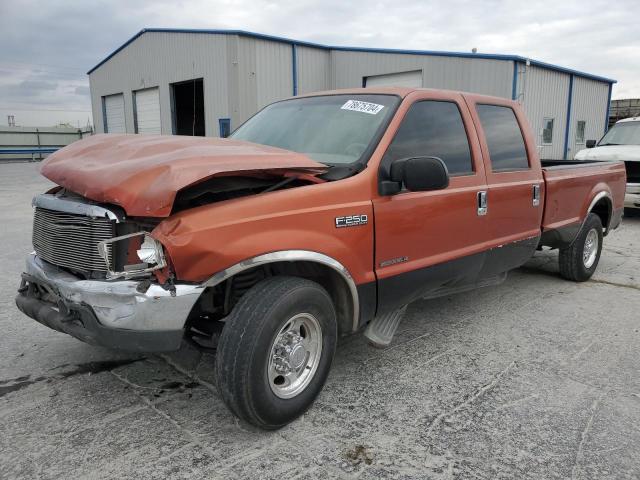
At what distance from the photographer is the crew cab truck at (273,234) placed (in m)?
2.49

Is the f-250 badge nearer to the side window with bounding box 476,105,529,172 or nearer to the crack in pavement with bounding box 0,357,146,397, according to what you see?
the side window with bounding box 476,105,529,172

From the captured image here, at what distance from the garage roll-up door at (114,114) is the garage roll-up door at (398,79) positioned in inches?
502

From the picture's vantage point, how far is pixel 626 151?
1084 centimetres

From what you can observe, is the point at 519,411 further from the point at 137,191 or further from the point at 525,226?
the point at 137,191

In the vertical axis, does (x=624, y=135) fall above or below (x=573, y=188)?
above

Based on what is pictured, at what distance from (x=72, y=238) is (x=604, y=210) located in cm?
590

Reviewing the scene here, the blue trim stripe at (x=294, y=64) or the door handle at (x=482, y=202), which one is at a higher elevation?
the blue trim stripe at (x=294, y=64)

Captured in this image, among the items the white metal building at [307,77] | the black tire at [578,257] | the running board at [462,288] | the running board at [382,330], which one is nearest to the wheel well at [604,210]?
the black tire at [578,257]

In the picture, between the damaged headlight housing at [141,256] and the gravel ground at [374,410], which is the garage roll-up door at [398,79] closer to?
the gravel ground at [374,410]

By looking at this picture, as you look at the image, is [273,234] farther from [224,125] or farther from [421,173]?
[224,125]

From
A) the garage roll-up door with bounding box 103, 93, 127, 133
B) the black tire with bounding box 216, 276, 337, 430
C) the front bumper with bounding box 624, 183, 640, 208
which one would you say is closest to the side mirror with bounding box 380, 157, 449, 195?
the black tire with bounding box 216, 276, 337, 430

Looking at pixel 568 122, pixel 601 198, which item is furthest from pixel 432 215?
pixel 568 122

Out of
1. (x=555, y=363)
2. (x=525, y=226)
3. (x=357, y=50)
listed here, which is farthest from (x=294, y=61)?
(x=555, y=363)

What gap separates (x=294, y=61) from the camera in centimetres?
1856
